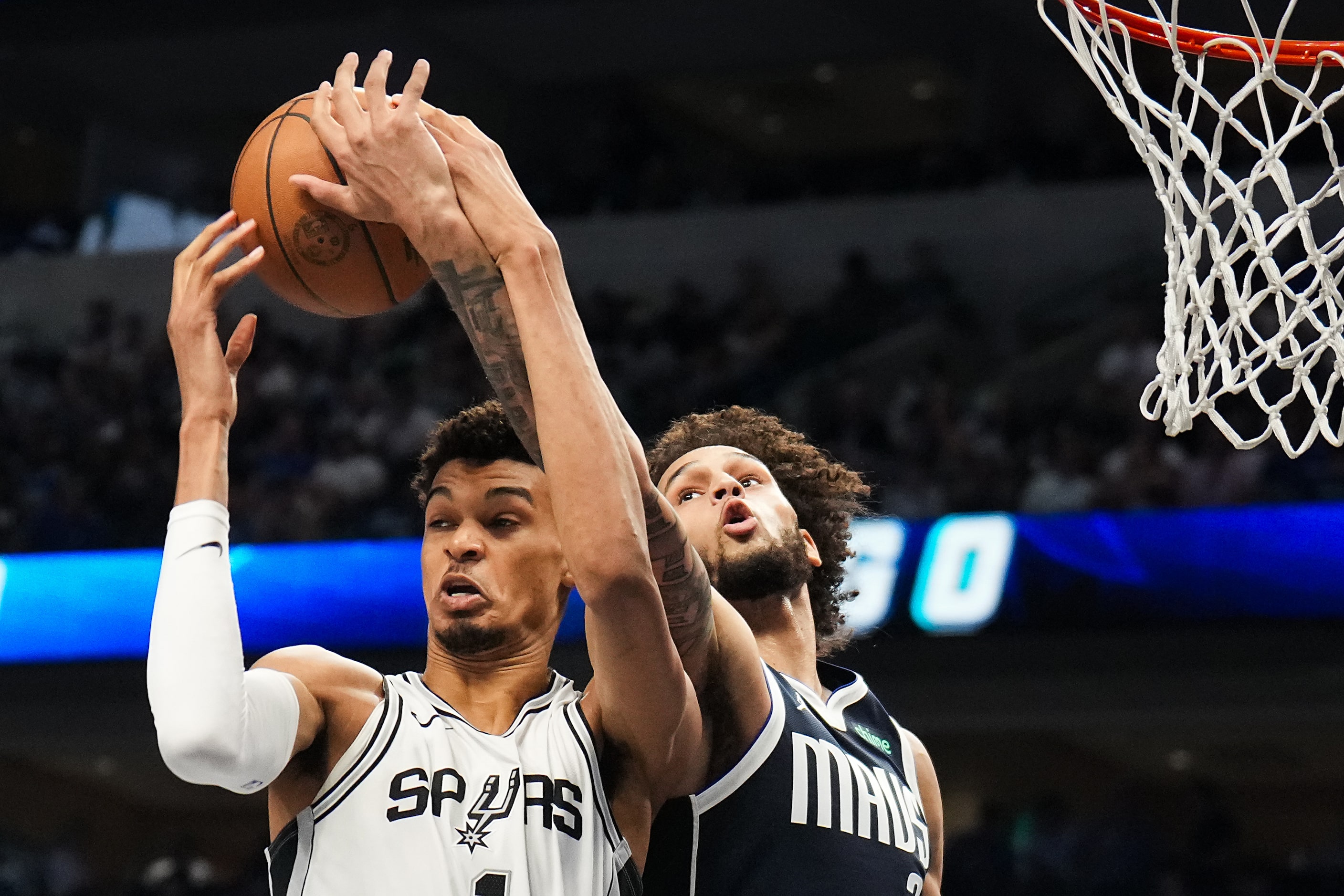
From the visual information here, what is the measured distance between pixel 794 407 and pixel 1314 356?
7.26 metres

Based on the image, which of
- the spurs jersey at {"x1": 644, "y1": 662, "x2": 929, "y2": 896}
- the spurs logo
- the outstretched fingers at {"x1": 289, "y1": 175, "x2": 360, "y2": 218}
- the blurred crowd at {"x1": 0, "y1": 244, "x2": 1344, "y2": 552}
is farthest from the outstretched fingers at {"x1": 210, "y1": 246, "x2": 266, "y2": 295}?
the blurred crowd at {"x1": 0, "y1": 244, "x2": 1344, "y2": 552}

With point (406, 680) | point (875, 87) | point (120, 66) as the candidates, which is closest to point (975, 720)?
Result: point (406, 680)

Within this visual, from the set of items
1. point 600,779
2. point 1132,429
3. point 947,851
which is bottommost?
point 947,851

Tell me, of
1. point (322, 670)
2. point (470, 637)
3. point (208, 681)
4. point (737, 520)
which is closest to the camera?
point (208, 681)

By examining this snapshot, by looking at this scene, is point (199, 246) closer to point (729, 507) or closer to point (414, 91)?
point (414, 91)

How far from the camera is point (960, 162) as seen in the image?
12383 millimetres

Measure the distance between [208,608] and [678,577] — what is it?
647 millimetres

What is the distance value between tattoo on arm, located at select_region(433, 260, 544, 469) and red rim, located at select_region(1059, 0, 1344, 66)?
5.36ft

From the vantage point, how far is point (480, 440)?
2736mm

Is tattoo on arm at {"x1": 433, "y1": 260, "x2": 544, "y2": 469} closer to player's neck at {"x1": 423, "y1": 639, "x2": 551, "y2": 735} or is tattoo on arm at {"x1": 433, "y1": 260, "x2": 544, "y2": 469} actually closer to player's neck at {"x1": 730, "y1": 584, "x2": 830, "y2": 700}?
player's neck at {"x1": 423, "y1": 639, "x2": 551, "y2": 735}

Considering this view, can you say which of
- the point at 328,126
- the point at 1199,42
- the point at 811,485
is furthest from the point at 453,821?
the point at 1199,42

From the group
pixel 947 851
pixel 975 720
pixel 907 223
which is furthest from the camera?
pixel 907 223

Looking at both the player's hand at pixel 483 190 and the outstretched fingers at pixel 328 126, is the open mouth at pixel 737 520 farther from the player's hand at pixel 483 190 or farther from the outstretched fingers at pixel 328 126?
the outstretched fingers at pixel 328 126

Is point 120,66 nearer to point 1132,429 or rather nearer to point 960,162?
point 960,162
